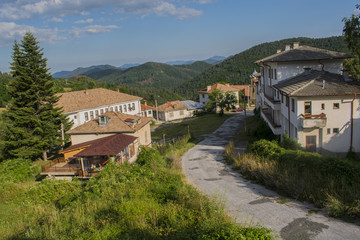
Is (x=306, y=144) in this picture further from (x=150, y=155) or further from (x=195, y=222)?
(x=195, y=222)

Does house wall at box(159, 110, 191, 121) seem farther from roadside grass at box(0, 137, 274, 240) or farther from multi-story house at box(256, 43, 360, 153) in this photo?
A: roadside grass at box(0, 137, 274, 240)

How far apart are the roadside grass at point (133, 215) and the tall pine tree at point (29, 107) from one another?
16.5 metres

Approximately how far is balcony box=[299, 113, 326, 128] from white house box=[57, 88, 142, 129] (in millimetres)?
33717

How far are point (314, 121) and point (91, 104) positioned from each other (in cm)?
3767

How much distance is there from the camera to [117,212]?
1004cm

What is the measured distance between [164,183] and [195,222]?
536 centimetres

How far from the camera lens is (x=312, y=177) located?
1283 centimetres

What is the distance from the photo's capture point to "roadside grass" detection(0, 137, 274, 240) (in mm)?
8049

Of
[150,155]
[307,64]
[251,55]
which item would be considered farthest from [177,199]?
[251,55]

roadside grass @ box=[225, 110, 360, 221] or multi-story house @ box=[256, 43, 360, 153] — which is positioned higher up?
multi-story house @ box=[256, 43, 360, 153]

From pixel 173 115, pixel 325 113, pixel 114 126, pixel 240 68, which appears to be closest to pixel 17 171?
pixel 114 126

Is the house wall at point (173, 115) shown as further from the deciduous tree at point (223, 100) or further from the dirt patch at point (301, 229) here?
the dirt patch at point (301, 229)

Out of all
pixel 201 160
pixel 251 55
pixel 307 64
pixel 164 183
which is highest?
pixel 251 55

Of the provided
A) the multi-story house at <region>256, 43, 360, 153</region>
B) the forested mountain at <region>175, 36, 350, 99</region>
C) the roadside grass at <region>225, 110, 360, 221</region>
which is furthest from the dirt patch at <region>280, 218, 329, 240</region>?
the forested mountain at <region>175, 36, 350, 99</region>
